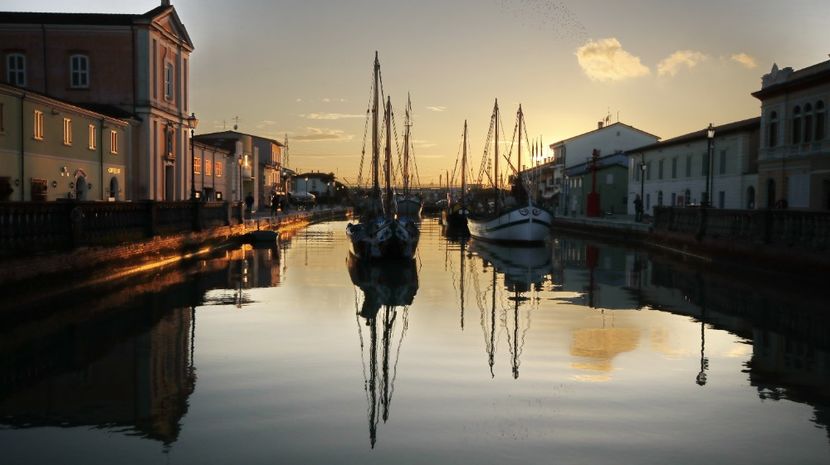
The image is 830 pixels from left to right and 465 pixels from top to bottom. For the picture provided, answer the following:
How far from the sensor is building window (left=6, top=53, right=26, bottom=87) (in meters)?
44.3

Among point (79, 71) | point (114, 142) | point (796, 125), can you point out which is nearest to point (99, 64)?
point (79, 71)

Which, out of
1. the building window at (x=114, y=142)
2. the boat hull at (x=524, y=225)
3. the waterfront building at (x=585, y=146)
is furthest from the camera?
the waterfront building at (x=585, y=146)

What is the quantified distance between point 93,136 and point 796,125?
117 feet

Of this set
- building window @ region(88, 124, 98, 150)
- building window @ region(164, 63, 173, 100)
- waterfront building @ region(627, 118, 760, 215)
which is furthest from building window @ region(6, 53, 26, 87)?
waterfront building @ region(627, 118, 760, 215)

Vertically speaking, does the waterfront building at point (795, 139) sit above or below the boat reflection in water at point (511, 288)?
above

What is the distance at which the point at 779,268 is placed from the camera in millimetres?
24984

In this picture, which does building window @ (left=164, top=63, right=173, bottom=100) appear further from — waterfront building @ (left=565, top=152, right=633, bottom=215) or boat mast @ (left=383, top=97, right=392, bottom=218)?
waterfront building @ (left=565, top=152, right=633, bottom=215)

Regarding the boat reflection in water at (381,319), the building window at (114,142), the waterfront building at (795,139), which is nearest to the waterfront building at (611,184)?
the waterfront building at (795,139)

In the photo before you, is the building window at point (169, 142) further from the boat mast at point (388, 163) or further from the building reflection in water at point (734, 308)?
the building reflection in water at point (734, 308)

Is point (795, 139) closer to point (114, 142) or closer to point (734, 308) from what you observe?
point (734, 308)

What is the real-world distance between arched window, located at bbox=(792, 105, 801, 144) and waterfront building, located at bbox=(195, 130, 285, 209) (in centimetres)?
4788

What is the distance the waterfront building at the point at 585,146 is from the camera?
9336 centimetres

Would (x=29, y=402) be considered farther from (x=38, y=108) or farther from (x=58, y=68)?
(x=58, y=68)

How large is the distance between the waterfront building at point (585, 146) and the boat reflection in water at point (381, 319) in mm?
61706
